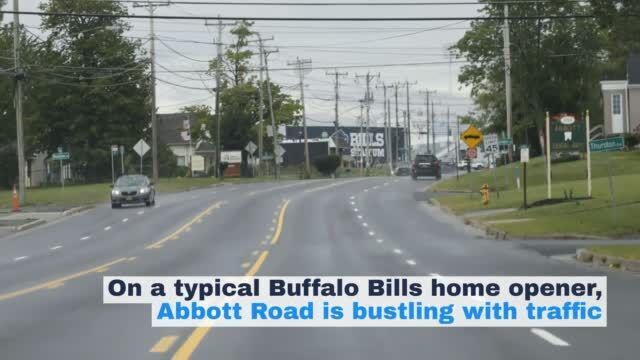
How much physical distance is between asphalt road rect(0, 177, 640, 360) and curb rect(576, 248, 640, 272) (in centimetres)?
70

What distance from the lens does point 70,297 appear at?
17609 mm

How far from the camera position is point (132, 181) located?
178ft

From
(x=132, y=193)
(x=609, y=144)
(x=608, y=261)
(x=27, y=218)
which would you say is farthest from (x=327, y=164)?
(x=608, y=261)

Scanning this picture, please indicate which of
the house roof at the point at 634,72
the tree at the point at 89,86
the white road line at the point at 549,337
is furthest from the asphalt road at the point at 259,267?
the tree at the point at 89,86

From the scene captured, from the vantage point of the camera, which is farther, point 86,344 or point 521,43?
point 521,43

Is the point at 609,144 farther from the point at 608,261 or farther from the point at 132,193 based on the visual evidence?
the point at 132,193

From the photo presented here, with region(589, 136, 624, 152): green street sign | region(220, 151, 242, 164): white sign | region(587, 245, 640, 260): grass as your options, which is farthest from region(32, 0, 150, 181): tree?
region(587, 245, 640, 260): grass

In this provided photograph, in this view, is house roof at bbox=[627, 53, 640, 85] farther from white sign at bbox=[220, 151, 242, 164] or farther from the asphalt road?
white sign at bbox=[220, 151, 242, 164]

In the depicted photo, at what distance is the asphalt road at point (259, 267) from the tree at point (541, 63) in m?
Result: 24.6

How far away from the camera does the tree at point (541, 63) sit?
248 ft

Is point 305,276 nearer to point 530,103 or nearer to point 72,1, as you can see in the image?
point 530,103

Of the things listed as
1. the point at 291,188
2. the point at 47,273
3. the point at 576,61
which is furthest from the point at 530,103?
the point at 47,273

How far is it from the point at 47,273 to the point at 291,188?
149ft

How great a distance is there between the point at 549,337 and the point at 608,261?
36.3ft
